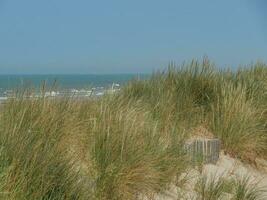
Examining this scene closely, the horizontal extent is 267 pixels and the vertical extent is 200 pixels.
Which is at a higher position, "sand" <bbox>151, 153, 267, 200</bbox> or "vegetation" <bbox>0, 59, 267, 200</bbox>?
"vegetation" <bbox>0, 59, 267, 200</bbox>

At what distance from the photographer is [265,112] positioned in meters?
10.8

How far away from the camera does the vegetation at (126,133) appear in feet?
16.3

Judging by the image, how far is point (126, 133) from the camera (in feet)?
21.8

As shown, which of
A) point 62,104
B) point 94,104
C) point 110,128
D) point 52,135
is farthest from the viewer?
point 94,104

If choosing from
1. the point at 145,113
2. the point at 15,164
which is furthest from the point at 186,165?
the point at 15,164

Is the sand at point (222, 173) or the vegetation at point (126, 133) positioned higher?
the vegetation at point (126, 133)

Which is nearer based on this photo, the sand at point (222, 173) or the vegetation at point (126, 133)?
the vegetation at point (126, 133)

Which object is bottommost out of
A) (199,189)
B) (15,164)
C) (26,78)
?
(199,189)

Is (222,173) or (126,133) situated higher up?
(126,133)

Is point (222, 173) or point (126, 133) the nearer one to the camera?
point (126, 133)

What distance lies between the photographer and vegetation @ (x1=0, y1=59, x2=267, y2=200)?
496 cm

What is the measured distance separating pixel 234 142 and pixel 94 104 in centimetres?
275

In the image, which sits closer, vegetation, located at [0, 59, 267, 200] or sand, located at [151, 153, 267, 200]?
vegetation, located at [0, 59, 267, 200]

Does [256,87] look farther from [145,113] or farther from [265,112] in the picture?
[145,113]
